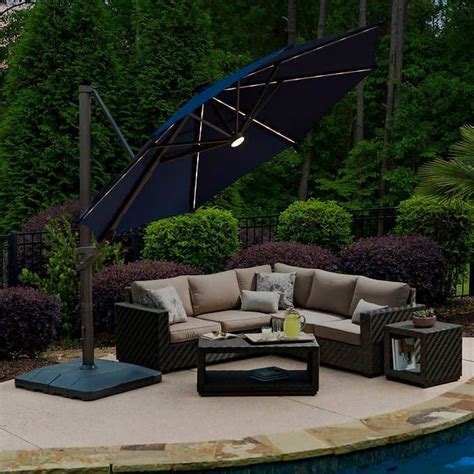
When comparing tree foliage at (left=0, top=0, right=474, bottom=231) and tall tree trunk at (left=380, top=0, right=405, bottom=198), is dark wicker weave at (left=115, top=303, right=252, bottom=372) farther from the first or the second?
tall tree trunk at (left=380, top=0, right=405, bottom=198)

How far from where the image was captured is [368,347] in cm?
808

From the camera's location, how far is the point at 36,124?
1423 cm

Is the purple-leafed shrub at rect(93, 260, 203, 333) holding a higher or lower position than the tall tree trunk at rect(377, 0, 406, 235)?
lower

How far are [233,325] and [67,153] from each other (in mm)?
6243

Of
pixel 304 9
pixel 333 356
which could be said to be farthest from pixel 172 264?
pixel 304 9

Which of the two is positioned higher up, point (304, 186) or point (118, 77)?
point (118, 77)

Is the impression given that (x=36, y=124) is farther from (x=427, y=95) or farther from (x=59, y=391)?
(x=427, y=95)

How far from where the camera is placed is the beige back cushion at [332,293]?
9103mm

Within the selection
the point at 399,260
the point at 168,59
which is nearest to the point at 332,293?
the point at 399,260

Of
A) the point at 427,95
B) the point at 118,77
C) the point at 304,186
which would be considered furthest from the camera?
the point at 304,186

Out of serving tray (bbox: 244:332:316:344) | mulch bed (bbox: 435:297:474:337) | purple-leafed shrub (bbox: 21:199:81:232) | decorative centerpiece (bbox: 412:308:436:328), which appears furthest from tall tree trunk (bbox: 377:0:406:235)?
serving tray (bbox: 244:332:316:344)

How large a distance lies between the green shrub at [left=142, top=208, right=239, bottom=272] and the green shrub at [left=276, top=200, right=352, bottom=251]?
1.07 m

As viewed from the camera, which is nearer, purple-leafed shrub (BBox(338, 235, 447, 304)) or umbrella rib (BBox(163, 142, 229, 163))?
umbrella rib (BBox(163, 142, 229, 163))

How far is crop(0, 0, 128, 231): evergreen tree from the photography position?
13914 millimetres
